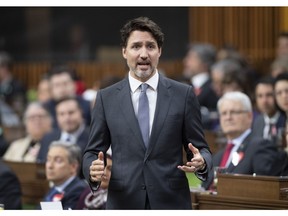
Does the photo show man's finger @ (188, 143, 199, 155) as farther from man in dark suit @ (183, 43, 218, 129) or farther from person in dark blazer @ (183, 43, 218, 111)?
person in dark blazer @ (183, 43, 218, 111)

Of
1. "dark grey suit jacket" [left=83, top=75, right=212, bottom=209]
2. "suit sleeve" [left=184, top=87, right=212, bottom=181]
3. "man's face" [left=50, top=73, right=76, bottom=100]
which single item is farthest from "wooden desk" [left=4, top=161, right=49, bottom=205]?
"suit sleeve" [left=184, top=87, right=212, bottom=181]

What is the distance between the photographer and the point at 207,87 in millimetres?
11438

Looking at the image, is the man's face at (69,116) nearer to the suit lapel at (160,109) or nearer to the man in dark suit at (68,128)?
the man in dark suit at (68,128)

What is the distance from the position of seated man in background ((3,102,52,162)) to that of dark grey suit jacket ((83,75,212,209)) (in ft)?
16.7

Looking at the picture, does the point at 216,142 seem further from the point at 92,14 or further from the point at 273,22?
the point at 92,14

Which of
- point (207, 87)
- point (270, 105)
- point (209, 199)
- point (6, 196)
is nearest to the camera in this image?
point (209, 199)

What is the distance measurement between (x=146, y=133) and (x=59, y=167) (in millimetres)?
2830

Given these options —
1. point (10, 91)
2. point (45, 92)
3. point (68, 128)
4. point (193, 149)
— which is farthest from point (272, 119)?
point (10, 91)

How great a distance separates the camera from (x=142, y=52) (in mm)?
5543

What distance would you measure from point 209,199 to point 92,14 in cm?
1131

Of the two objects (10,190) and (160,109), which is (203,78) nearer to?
(10,190)

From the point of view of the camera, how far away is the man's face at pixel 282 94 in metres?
9.28
